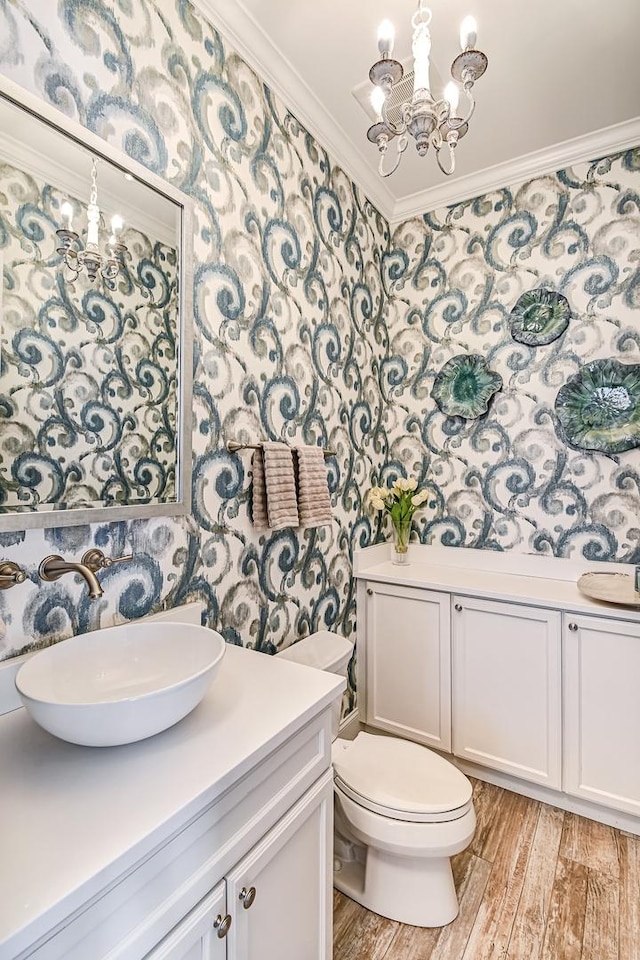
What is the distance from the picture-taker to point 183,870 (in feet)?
2.34

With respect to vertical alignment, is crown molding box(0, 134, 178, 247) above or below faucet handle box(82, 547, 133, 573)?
above

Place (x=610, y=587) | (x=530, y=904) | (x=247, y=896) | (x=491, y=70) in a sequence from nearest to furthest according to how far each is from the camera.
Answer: (x=247, y=896) → (x=530, y=904) → (x=491, y=70) → (x=610, y=587)

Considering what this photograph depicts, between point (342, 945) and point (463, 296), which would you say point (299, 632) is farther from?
point (463, 296)

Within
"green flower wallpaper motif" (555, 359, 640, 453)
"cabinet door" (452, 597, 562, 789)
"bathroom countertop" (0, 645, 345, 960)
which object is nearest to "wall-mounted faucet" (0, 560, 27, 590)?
"bathroom countertop" (0, 645, 345, 960)

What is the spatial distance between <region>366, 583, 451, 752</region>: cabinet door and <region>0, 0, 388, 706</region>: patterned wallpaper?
0.19 m

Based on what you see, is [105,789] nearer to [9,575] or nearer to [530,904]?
[9,575]

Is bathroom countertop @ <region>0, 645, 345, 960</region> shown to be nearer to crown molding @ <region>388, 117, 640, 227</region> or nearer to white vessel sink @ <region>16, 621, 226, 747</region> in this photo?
white vessel sink @ <region>16, 621, 226, 747</region>

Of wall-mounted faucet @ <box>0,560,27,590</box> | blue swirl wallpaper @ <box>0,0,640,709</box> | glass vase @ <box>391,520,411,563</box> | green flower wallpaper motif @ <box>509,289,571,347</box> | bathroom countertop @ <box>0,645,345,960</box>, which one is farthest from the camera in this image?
glass vase @ <box>391,520,411,563</box>

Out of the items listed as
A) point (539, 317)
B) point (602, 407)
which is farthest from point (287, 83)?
point (602, 407)

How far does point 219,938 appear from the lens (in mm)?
770

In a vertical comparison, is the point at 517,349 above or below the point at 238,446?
above

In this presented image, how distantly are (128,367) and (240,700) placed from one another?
2.85ft

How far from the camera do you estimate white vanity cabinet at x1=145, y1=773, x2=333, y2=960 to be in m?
0.74

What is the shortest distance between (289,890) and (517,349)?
2191 mm
